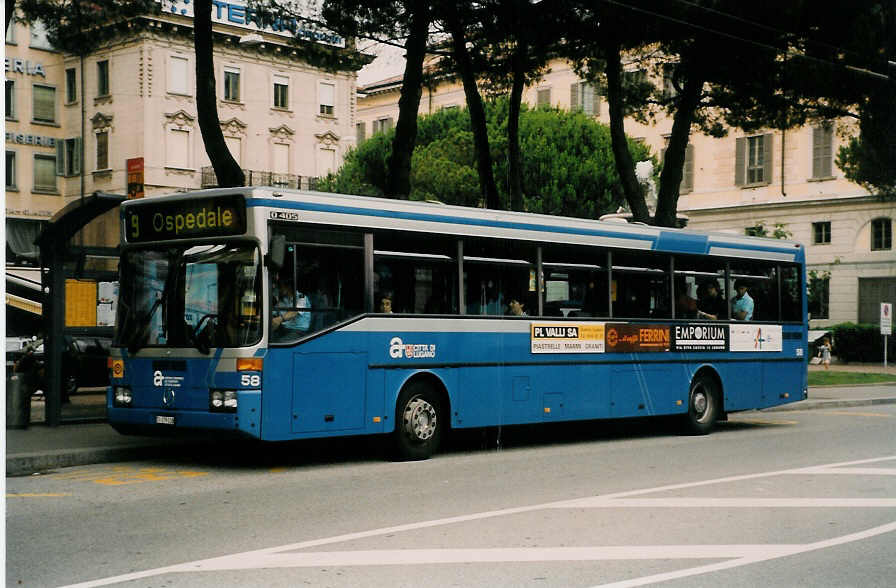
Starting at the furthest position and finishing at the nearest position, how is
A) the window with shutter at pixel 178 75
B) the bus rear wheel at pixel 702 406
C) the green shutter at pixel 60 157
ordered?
1. the green shutter at pixel 60 157
2. the window with shutter at pixel 178 75
3. the bus rear wheel at pixel 702 406

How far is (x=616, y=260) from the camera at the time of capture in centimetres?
1571

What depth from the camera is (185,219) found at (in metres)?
12.2

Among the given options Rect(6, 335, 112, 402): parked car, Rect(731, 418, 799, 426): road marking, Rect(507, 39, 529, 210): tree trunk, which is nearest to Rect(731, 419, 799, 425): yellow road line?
Rect(731, 418, 799, 426): road marking

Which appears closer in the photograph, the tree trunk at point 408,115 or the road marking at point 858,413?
the tree trunk at point 408,115

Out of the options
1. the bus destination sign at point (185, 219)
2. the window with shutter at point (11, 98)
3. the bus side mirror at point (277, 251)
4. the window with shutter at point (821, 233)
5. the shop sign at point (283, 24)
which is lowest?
the bus side mirror at point (277, 251)

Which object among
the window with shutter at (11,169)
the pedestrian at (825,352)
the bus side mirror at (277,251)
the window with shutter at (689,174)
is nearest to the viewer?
the bus side mirror at (277,251)

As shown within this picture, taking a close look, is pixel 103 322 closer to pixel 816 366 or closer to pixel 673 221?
pixel 673 221

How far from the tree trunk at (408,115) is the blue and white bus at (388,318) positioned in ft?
14.3

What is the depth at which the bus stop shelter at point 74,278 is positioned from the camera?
48.3 ft

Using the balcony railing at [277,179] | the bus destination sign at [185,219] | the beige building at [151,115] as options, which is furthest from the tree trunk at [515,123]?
the balcony railing at [277,179]

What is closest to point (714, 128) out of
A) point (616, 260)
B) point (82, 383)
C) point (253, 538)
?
point (616, 260)

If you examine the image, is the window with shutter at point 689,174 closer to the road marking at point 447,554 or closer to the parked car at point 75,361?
the parked car at point 75,361

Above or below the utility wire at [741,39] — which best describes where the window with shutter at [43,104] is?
above

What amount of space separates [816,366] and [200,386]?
1427 inches
